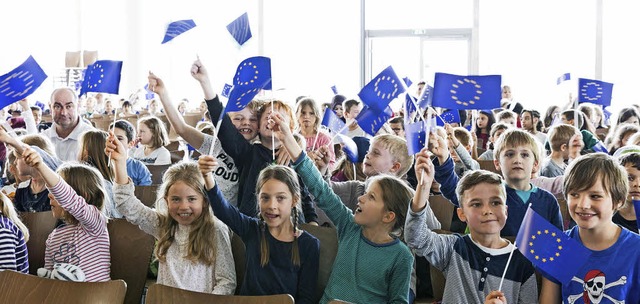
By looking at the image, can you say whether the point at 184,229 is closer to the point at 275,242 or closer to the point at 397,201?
the point at 275,242

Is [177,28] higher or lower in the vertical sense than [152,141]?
higher

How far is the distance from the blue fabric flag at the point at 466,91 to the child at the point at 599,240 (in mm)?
1506

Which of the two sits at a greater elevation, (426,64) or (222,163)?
(426,64)

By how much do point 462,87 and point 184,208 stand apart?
1.60 m

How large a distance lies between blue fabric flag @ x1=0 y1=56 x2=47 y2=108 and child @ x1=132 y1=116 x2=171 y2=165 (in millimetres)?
2097

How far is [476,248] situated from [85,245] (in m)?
1.82

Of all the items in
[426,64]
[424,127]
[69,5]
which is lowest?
[424,127]

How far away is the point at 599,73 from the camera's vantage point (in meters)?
15.9

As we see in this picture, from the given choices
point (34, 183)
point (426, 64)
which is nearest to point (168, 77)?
point (426, 64)

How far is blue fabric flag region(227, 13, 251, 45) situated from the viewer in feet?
17.1

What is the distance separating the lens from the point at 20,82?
4512 millimetres

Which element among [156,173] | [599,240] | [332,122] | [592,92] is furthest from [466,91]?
[592,92]

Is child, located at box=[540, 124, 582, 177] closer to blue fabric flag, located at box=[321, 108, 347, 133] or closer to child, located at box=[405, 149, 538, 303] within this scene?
blue fabric flag, located at box=[321, 108, 347, 133]

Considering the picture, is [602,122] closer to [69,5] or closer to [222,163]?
[222,163]
